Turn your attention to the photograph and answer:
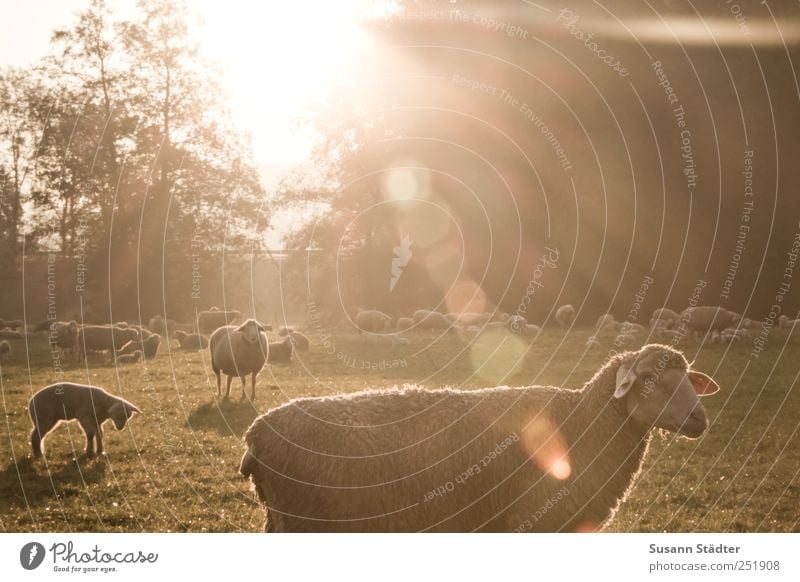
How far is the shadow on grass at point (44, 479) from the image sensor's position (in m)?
10.3

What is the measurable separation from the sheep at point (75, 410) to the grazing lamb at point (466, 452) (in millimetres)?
6693

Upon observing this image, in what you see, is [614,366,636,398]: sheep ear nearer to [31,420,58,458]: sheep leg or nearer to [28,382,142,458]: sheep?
[28,382,142,458]: sheep

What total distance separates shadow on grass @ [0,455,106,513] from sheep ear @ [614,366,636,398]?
7359 mm

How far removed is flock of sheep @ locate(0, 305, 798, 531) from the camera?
7.25 meters
